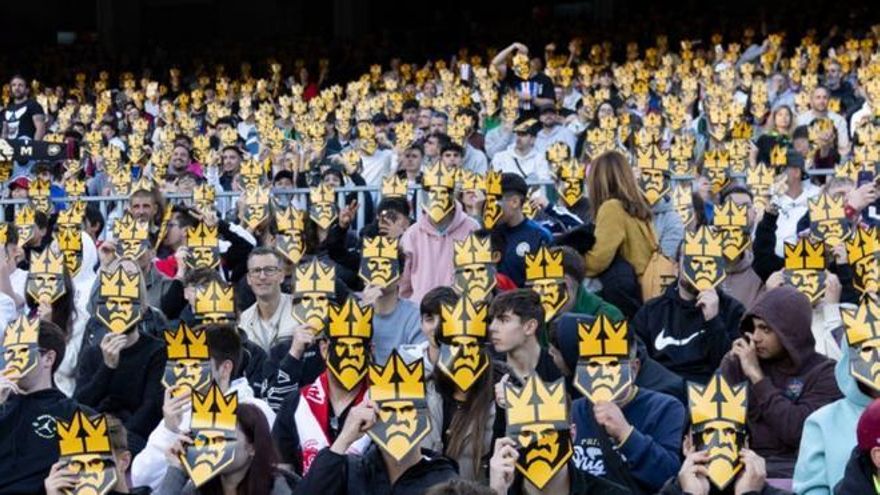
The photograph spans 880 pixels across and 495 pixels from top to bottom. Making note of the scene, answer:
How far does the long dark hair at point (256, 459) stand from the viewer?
5921 mm

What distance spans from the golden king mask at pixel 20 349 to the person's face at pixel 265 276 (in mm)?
1997

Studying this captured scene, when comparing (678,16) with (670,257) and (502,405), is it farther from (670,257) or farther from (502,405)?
(502,405)

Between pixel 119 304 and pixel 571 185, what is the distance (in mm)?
4074

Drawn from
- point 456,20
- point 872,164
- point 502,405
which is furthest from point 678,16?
point 502,405

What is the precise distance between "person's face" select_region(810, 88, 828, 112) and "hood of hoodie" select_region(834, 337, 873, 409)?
10238 mm

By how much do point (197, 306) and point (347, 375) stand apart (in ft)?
5.78

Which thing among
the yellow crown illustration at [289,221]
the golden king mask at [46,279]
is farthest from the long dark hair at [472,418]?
the yellow crown illustration at [289,221]

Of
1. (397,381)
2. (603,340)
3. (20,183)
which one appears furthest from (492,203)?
(20,183)

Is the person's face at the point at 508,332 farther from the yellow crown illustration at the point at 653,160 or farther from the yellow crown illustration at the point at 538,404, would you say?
the yellow crown illustration at the point at 653,160

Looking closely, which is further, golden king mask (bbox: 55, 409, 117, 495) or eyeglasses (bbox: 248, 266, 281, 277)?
eyeglasses (bbox: 248, 266, 281, 277)

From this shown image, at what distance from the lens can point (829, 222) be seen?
30.7 ft

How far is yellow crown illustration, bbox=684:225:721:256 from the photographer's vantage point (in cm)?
805

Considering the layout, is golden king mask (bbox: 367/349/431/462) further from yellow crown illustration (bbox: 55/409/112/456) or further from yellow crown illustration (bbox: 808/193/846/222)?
yellow crown illustration (bbox: 808/193/846/222)

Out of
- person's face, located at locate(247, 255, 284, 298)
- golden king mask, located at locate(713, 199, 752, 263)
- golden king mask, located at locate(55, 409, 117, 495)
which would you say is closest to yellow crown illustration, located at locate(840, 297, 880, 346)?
golden king mask, located at locate(55, 409, 117, 495)
